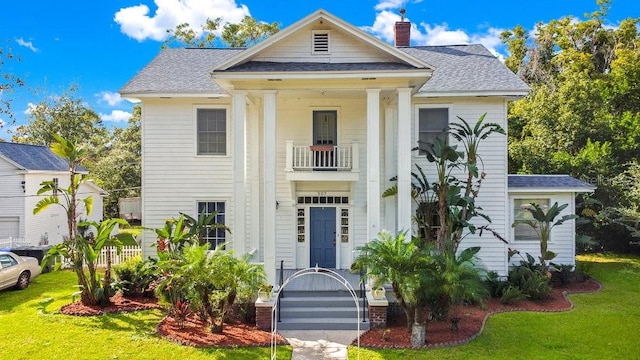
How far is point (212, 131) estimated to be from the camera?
1376cm

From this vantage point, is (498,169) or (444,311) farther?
(498,169)

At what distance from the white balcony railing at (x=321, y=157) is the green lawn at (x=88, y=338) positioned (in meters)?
5.59

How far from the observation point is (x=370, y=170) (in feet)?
35.2

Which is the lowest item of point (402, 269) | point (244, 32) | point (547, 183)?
point (402, 269)

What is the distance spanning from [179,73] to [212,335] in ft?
30.1

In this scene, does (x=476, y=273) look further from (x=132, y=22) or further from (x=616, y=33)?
(x=132, y=22)

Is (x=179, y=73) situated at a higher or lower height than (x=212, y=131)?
higher

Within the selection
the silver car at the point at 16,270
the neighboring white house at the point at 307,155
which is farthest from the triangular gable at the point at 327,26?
the silver car at the point at 16,270

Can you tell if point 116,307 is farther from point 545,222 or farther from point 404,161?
point 545,222

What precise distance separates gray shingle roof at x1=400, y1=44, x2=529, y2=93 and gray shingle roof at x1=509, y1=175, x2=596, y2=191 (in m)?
3.48

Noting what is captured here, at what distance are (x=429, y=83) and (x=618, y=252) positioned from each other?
14.3m

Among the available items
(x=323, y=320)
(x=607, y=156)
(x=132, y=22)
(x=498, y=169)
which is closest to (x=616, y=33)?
(x=607, y=156)

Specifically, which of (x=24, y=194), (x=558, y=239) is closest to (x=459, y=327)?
(x=558, y=239)

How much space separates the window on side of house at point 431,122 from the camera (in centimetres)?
1355
